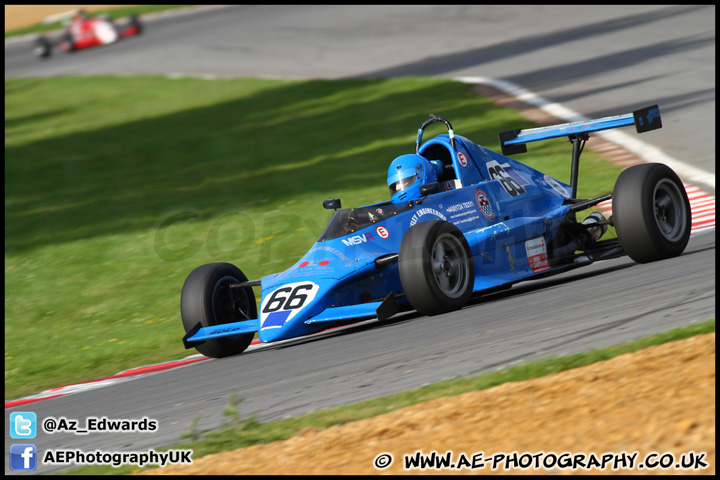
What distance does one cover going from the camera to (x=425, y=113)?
68.0 ft

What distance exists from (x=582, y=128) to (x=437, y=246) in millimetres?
3006

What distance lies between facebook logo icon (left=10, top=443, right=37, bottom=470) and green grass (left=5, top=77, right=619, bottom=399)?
2.88 m

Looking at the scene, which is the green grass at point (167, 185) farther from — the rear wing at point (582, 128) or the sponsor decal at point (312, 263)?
→ the rear wing at point (582, 128)

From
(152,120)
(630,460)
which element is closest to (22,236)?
(152,120)

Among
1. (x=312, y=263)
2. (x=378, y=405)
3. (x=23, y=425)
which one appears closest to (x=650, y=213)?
(x=312, y=263)

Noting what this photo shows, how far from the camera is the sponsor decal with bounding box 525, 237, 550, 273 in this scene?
29.1 feet

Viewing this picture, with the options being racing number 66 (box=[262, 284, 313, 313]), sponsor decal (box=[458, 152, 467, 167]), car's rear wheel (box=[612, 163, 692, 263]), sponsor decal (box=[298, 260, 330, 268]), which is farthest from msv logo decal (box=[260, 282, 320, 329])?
car's rear wheel (box=[612, 163, 692, 263])

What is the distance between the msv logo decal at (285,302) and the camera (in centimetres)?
759

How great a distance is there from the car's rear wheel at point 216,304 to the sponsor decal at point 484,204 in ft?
7.50

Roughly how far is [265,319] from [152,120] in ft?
60.7

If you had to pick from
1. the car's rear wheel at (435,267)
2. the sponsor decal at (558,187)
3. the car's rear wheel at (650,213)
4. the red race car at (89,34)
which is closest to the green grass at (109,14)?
the red race car at (89,34)

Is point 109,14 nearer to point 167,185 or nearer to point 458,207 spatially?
point 167,185

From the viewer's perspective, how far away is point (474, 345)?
647cm

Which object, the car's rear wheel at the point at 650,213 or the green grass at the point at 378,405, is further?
the car's rear wheel at the point at 650,213
